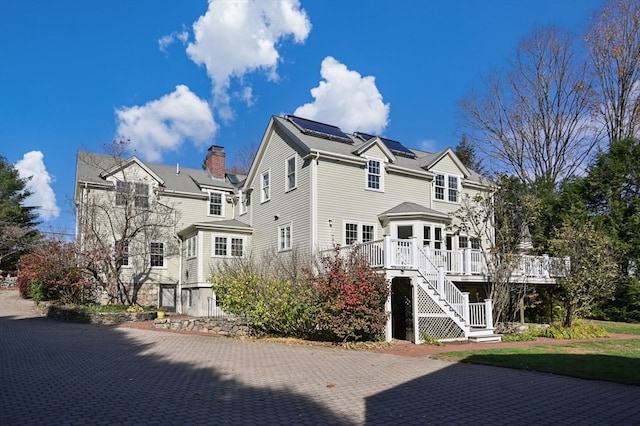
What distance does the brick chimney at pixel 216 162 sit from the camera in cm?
3206

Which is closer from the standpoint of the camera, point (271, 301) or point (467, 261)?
point (271, 301)

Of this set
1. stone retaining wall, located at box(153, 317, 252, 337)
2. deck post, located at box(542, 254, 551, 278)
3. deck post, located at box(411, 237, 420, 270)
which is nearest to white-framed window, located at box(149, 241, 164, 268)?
stone retaining wall, located at box(153, 317, 252, 337)

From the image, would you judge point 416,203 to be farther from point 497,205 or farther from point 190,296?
point 190,296

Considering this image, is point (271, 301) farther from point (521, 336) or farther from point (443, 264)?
point (521, 336)

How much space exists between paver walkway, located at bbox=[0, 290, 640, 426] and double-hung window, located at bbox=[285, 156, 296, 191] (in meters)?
10.9

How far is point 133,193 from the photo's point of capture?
25859 mm

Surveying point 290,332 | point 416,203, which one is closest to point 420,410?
point 290,332

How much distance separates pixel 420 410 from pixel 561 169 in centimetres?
3158

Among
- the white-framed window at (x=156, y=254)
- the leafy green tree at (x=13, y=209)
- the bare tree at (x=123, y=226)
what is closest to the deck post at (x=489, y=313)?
the bare tree at (x=123, y=226)

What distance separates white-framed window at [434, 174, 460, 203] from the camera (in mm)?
25531

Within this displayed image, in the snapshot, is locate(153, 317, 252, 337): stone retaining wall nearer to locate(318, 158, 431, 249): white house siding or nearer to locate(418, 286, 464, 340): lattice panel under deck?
locate(318, 158, 431, 249): white house siding

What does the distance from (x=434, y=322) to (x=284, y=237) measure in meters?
9.49

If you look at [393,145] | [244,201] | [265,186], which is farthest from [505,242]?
[244,201]

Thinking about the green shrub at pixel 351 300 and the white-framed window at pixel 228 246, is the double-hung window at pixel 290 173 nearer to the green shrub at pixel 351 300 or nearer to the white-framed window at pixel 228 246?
the white-framed window at pixel 228 246
